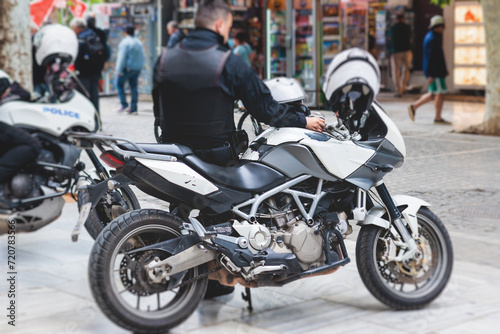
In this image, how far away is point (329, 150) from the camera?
5.05 m

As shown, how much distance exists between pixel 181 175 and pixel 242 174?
1.35ft

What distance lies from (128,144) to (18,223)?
91.2 inches

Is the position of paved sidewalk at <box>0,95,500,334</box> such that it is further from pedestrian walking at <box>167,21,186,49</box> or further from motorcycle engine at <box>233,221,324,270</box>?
pedestrian walking at <box>167,21,186,49</box>

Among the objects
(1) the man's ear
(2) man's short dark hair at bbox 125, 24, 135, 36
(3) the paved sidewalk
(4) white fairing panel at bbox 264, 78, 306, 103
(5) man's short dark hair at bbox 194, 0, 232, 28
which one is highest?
(5) man's short dark hair at bbox 194, 0, 232, 28

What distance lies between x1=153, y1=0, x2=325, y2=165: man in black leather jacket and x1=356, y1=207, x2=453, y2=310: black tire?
87 centimetres

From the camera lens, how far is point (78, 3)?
22891mm

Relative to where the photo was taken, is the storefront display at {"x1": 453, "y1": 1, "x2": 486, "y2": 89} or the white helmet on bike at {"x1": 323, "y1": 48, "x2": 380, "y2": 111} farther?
the storefront display at {"x1": 453, "y1": 1, "x2": 486, "y2": 89}

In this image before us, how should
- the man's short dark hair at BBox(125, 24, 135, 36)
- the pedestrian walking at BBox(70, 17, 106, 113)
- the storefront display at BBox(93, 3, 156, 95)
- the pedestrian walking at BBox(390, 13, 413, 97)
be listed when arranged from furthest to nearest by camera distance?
1. the pedestrian walking at BBox(390, 13, 413, 97)
2. the storefront display at BBox(93, 3, 156, 95)
3. the man's short dark hair at BBox(125, 24, 135, 36)
4. the pedestrian walking at BBox(70, 17, 106, 113)

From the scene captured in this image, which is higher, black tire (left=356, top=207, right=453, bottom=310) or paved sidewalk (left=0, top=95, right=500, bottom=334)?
black tire (left=356, top=207, right=453, bottom=310)

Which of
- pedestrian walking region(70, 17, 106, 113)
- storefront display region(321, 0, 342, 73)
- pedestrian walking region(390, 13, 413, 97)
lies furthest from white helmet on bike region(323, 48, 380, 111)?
pedestrian walking region(390, 13, 413, 97)

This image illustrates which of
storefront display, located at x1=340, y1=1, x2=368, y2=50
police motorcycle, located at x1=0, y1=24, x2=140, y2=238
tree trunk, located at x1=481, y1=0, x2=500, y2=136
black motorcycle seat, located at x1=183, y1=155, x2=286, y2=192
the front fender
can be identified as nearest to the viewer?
black motorcycle seat, located at x1=183, y1=155, x2=286, y2=192

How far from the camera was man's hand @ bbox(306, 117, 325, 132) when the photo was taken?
200 inches

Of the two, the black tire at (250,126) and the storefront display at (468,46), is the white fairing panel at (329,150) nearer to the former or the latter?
the black tire at (250,126)

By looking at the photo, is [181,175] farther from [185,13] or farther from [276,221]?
[185,13]
